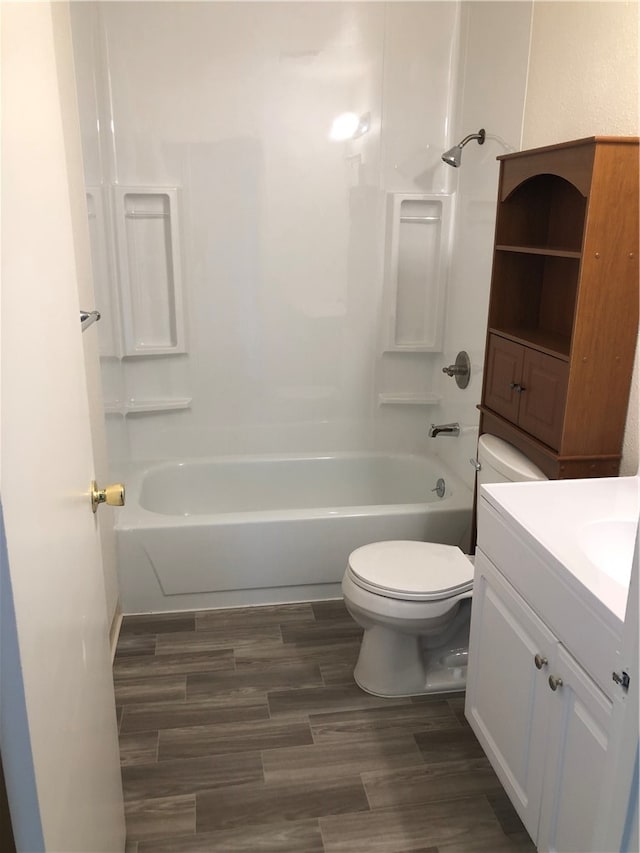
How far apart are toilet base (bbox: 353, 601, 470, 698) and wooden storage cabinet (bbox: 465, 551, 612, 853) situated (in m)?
0.37

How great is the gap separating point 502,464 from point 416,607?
51 centimetres

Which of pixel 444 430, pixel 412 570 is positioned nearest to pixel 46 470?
pixel 412 570

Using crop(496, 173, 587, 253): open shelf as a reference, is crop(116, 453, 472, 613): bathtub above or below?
below

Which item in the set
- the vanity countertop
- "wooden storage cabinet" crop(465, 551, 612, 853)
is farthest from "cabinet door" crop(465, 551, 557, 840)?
the vanity countertop

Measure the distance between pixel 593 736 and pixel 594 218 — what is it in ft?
3.73

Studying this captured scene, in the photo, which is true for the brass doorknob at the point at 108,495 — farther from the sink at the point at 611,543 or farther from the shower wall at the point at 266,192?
the shower wall at the point at 266,192

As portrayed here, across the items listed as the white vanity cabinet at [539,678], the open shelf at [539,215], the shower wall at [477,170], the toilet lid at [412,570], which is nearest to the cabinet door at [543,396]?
the white vanity cabinet at [539,678]

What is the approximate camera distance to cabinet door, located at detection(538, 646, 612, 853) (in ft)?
4.15

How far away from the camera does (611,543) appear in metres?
1.51

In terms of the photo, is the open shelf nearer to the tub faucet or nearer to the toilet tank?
the toilet tank

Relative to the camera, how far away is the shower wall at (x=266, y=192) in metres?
2.88

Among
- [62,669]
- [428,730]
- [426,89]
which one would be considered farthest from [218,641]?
[426,89]

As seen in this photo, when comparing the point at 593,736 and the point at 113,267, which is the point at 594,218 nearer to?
the point at 593,736

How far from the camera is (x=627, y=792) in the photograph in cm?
73
